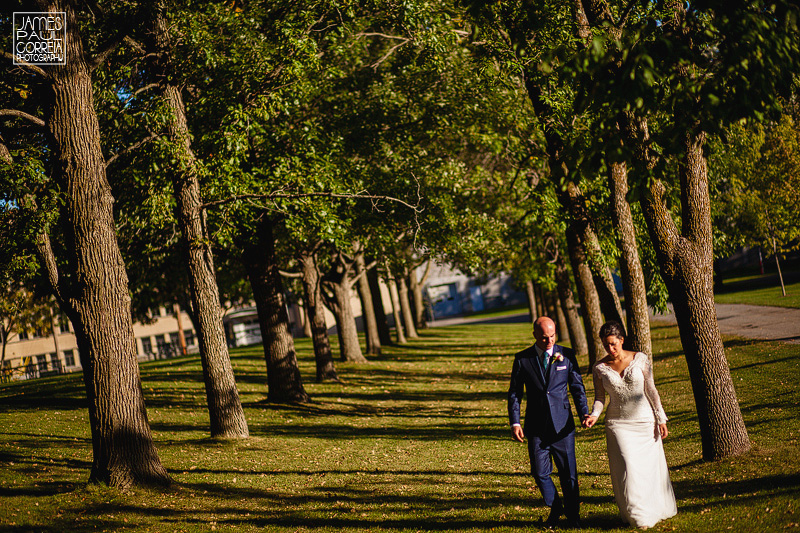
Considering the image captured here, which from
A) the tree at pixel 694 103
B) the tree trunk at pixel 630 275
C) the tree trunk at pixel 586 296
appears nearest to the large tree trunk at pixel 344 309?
the tree trunk at pixel 586 296

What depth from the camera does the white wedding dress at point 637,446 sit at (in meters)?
6.37

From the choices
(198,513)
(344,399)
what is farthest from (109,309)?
(344,399)

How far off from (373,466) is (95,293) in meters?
5.07

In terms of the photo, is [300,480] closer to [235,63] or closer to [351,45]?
[235,63]

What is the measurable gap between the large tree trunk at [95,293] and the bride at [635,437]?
6145 mm

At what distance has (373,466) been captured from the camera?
11.0m

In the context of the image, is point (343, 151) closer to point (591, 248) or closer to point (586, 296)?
point (591, 248)

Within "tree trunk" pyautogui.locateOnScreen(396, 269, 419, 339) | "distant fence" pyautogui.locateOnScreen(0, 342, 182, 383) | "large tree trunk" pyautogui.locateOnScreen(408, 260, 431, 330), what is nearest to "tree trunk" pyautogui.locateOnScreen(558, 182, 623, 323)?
"tree trunk" pyautogui.locateOnScreen(396, 269, 419, 339)

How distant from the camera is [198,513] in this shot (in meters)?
8.36

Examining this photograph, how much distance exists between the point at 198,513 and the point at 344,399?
35.3 feet

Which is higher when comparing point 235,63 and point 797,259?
point 235,63

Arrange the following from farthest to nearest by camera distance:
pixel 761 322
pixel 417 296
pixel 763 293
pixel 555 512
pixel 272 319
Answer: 1. pixel 417 296
2. pixel 763 293
3. pixel 761 322
4. pixel 272 319
5. pixel 555 512

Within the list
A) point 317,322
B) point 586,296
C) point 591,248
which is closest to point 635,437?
point 591,248

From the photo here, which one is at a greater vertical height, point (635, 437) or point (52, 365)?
point (52, 365)
